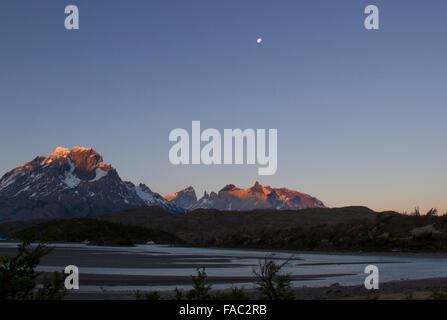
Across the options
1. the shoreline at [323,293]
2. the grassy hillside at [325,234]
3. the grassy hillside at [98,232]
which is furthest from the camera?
the grassy hillside at [98,232]

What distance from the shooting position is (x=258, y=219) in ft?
571

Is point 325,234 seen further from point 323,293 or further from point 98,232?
point 98,232

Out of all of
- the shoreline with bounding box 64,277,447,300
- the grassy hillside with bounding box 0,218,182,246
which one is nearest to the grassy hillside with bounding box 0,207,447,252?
the grassy hillside with bounding box 0,218,182,246

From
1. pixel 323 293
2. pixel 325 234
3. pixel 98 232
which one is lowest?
pixel 98 232

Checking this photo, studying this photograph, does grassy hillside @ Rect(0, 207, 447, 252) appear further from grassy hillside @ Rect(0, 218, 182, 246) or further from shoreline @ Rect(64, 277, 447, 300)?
shoreline @ Rect(64, 277, 447, 300)

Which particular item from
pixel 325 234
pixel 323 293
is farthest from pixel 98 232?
pixel 323 293

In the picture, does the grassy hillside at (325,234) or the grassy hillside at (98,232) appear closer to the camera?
the grassy hillside at (325,234)

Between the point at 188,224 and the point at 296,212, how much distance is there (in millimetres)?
43993

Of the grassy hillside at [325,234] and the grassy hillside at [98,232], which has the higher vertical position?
the grassy hillside at [325,234]

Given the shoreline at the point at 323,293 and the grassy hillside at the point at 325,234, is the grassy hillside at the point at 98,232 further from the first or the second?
the shoreline at the point at 323,293

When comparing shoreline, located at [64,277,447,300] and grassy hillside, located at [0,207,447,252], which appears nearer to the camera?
shoreline, located at [64,277,447,300]

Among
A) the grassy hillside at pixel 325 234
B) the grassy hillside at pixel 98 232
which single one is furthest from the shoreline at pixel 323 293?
the grassy hillside at pixel 98 232
